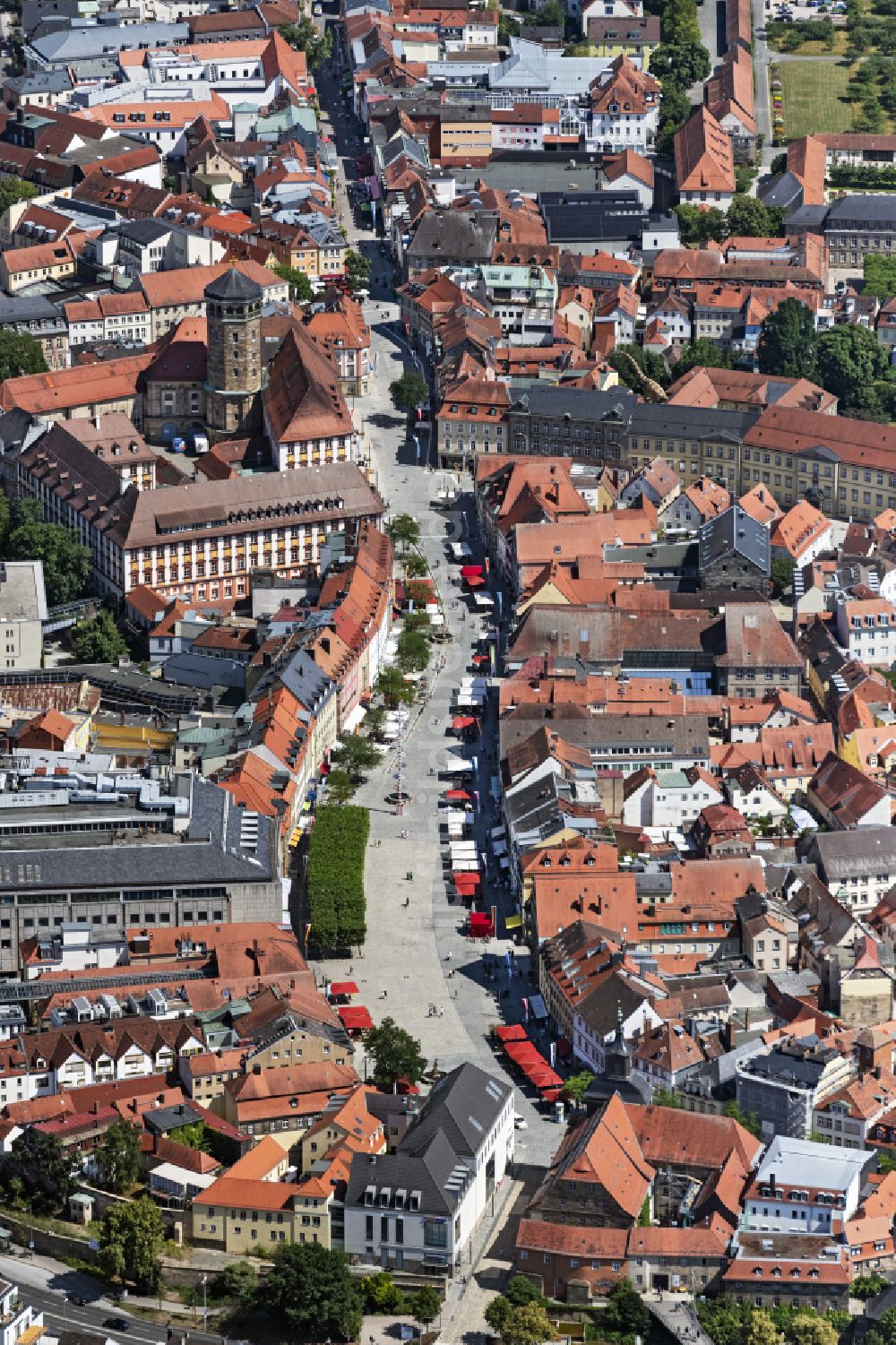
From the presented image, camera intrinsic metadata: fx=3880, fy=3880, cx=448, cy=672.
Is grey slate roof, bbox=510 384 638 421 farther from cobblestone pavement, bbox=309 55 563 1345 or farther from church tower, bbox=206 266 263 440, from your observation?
cobblestone pavement, bbox=309 55 563 1345

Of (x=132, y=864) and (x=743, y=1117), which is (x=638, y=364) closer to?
(x=132, y=864)

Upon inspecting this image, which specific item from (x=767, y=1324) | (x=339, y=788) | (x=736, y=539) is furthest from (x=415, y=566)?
(x=767, y=1324)

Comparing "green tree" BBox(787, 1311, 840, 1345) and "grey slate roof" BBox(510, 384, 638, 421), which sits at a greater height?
"grey slate roof" BBox(510, 384, 638, 421)

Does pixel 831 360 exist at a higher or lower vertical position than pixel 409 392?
lower

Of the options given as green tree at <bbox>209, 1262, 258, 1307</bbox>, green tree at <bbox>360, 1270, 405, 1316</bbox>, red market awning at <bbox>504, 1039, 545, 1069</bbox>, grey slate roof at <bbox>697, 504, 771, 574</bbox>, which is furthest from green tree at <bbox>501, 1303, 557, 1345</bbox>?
grey slate roof at <bbox>697, 504, 771, 574</bbox>

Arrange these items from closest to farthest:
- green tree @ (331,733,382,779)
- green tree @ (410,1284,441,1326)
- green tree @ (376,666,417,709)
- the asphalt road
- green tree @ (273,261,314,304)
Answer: the asphalt road → green tree @ (410,1284,441,1326) → green tree @ (331,733,382,779) → green tree @ (376,666,417,709) → green tree @ (273,261,314,304)

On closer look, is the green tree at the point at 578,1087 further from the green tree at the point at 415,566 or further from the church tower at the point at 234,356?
the church tower at the point at 234,356

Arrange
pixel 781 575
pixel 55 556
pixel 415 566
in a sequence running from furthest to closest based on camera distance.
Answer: pixel 415 566, pixel 781 575, pixel 55 556
